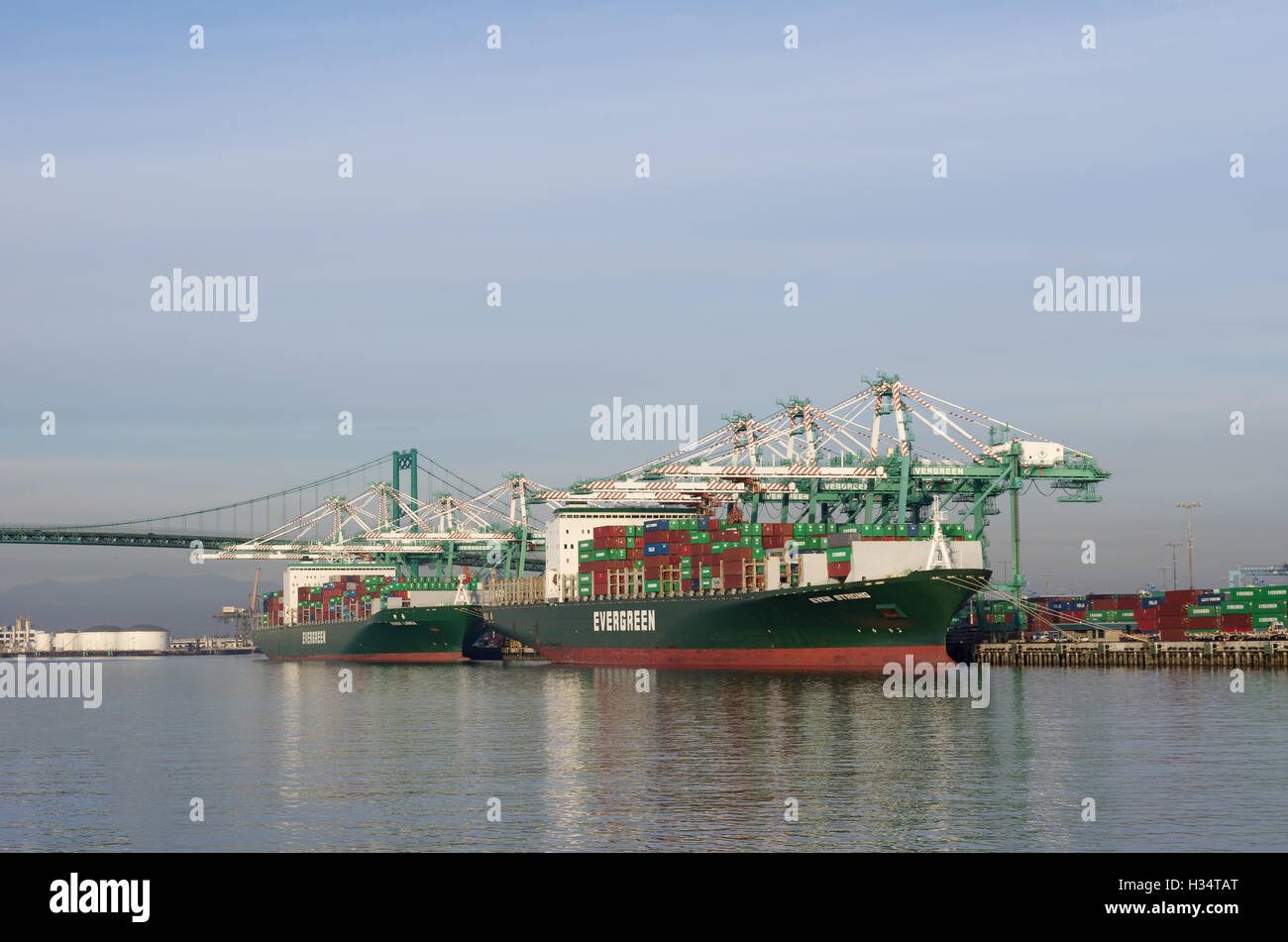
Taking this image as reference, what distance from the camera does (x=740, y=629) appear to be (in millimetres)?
82312

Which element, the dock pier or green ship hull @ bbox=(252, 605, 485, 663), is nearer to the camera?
the dock pier

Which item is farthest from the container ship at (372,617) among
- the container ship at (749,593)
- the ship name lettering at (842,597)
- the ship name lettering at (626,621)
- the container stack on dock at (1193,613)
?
the ship name lettering at (842,597)

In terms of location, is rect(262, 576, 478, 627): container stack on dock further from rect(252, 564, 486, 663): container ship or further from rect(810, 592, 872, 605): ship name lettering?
rect(810, 592, 872, 605): ship name lettering

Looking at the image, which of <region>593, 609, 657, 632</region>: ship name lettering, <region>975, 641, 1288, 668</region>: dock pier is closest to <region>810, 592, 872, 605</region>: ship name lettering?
<region>593, 609, 657, 632</region>: ship name lettering

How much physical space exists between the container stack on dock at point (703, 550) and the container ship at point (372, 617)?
90.4 feet

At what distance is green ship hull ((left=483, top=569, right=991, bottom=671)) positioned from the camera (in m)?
73.3

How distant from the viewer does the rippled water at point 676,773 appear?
1183 inches

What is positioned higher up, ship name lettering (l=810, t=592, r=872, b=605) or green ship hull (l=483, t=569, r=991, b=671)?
ship name lettering (l=810, t=592, r=872, b=605)

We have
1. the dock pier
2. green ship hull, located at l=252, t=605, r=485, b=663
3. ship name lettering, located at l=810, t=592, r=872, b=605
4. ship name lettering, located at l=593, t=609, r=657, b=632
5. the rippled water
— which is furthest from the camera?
green ship hull, located at l=252, t=605, r=485, b=663

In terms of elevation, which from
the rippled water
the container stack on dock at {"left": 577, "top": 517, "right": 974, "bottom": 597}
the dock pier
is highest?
the container stack on dock at {"left": 577, "top": 517, "right": 974, "bottom": 597}

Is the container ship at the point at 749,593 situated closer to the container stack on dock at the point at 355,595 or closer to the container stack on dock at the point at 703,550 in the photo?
the container stack on dock at the point at 703,550

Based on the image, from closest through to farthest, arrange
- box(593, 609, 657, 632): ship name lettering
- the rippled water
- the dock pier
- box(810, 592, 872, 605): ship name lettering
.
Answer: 1. the rippled water
2. box(810, 592, 872, 605): ship name lettering
3. box(593, 609, 657, 632): ship name lettering
4. the dock pier

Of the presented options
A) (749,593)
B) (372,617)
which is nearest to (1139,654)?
(749,593)

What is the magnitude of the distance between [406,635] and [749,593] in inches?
2311
